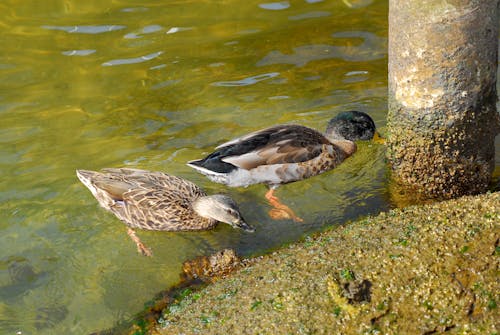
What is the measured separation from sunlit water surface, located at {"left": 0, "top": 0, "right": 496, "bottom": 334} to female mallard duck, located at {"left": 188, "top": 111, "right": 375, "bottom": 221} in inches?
5.2

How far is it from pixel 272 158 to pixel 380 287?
10.00 ft

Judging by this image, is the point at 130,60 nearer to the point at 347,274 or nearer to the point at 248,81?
the point at 248,81

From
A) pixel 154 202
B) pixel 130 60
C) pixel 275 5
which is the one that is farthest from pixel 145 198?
pixel 275 5

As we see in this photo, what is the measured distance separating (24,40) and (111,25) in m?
1.21

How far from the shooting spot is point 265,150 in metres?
6.92

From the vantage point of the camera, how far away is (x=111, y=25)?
32.4 ft

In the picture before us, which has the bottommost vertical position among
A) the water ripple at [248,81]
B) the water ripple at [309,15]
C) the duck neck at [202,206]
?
the duck neck at [202,206]

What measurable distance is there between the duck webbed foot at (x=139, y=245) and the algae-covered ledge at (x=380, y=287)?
126cm

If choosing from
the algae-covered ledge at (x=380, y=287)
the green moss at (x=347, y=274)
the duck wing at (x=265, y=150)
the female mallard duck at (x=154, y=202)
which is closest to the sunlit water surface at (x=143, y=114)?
the female mallard duck at (x=154, y=202)

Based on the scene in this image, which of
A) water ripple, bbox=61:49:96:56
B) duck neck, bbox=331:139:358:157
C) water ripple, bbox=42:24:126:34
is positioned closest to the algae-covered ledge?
duck neck, bbox=331:139:358:157

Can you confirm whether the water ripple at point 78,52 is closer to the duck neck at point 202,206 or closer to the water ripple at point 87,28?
the water ripple at point 87,28

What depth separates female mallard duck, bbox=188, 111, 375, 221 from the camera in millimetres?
6797

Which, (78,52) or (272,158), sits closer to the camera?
(272,158)

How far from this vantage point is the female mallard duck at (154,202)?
6230 mm
